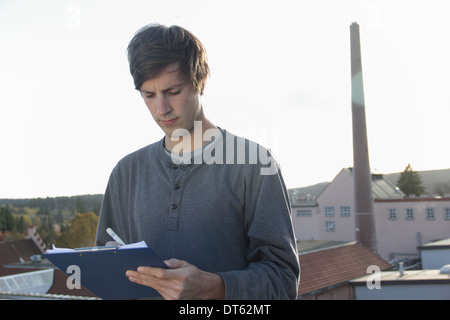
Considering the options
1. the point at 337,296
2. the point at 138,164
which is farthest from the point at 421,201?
the point at 138,164

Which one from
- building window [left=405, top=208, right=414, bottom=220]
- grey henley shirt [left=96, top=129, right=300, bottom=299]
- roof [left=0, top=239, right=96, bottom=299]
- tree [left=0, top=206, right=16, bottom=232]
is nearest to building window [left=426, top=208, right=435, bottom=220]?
building window [left=405, top=208, right=414, bottom=220]

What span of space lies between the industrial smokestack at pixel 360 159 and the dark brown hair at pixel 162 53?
2118 cm

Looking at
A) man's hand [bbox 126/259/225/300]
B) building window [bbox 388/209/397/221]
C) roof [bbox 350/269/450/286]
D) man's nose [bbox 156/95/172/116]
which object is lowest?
roof [bbox 350/269/450/286]

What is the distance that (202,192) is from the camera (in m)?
1.39

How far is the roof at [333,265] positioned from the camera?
13717 mm

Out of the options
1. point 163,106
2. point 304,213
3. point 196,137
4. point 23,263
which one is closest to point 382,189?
point 304,213

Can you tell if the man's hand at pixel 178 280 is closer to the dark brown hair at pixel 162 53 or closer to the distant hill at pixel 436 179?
the dark brown hair at pixel 162 53

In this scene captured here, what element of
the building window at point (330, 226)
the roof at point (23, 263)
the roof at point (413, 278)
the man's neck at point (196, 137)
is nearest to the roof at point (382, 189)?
the building window at point (330, 226)

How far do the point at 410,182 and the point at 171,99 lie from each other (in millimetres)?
46830

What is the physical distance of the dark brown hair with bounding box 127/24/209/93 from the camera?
1380mm

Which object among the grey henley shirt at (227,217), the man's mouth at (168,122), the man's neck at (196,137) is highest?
the man's mouth at (168,122)

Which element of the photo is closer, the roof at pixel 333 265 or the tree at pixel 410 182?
the roof at pixel 333 265

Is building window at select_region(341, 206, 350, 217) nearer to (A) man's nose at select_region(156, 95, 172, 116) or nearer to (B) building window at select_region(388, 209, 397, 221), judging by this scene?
(B) building window at select_region(388, 209, 397, 221)
